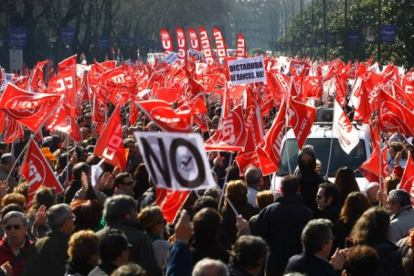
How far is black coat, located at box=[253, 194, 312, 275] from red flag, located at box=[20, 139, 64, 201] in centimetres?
313

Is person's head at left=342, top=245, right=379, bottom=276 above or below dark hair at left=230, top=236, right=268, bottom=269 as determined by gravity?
below

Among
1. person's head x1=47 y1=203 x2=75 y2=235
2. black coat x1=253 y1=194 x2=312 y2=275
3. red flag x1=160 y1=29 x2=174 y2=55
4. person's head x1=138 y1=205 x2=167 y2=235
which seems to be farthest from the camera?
red flag x1=160 y1=29 x2=174 y2=55

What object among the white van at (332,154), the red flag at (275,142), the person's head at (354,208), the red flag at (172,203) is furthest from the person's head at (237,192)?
the white van at (332,154)

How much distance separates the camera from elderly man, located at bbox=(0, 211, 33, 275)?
8125mm

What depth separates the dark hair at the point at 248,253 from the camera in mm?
6871

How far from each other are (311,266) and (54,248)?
1779 mm

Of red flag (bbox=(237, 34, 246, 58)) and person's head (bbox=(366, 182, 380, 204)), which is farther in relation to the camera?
red flag (bbox=(237, 34, 246, 58))

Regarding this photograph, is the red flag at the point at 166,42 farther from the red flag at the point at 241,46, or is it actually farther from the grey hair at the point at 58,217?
the grey hair at the point at 58,217

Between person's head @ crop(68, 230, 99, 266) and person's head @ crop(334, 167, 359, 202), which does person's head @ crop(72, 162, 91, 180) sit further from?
person's head @ crop(68, 230, 99, 266)

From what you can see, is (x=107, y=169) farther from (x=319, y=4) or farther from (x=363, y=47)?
(x=319, y=4)

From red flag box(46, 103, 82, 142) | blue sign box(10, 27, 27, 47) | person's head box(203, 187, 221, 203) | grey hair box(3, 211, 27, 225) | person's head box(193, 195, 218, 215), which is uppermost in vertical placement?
blue sign box(10, 27, 27, 47)

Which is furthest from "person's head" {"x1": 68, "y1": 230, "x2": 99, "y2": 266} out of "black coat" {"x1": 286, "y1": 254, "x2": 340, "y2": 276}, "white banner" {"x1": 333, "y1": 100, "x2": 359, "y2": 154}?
"white banner" {"x1": 333, "y1": 100, "x2": 359, "y2": 154}

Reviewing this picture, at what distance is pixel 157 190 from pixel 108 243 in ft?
9.28

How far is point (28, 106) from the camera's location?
541 inches
